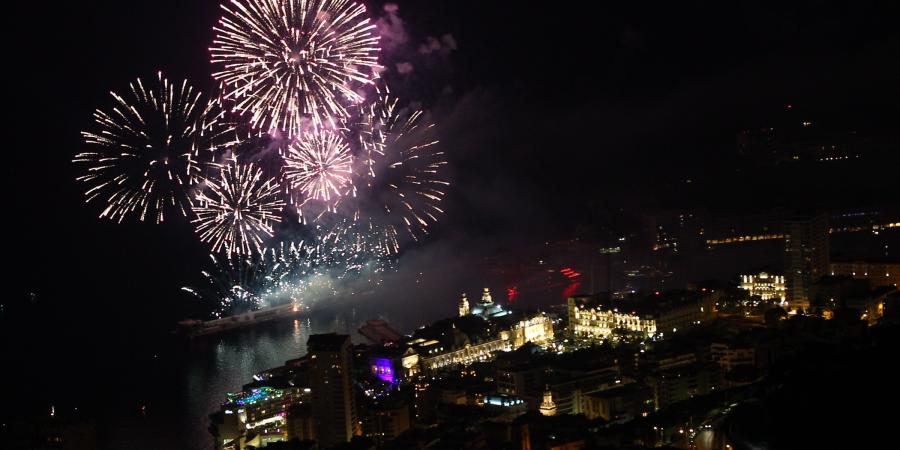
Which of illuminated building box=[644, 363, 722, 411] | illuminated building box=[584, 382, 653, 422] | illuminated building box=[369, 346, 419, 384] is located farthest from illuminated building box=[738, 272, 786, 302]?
illuminated building box=[369, 346, 419, 384]

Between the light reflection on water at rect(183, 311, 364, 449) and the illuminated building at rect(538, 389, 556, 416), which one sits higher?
the illuminated building at rect(538, 389, 556, 416)

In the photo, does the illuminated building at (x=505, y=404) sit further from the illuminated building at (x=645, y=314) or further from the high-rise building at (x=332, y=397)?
the illuminated building at (x=645, y=314)

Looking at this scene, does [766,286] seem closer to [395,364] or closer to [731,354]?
[731,354]

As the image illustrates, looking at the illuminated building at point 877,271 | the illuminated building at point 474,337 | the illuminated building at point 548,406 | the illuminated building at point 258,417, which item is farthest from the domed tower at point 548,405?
the illuminated building at point 877,271

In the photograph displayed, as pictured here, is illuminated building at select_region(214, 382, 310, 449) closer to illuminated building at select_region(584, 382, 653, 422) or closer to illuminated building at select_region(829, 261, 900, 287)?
illuminated building at select_region(584, 382, 653, 422)

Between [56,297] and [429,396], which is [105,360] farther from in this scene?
[429,396]

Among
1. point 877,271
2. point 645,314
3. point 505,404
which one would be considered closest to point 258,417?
point 505,404

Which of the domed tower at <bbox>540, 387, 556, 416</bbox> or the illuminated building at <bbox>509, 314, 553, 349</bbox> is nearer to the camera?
the domed tower at <bbox>540, 387, 556, 416</bbox>
